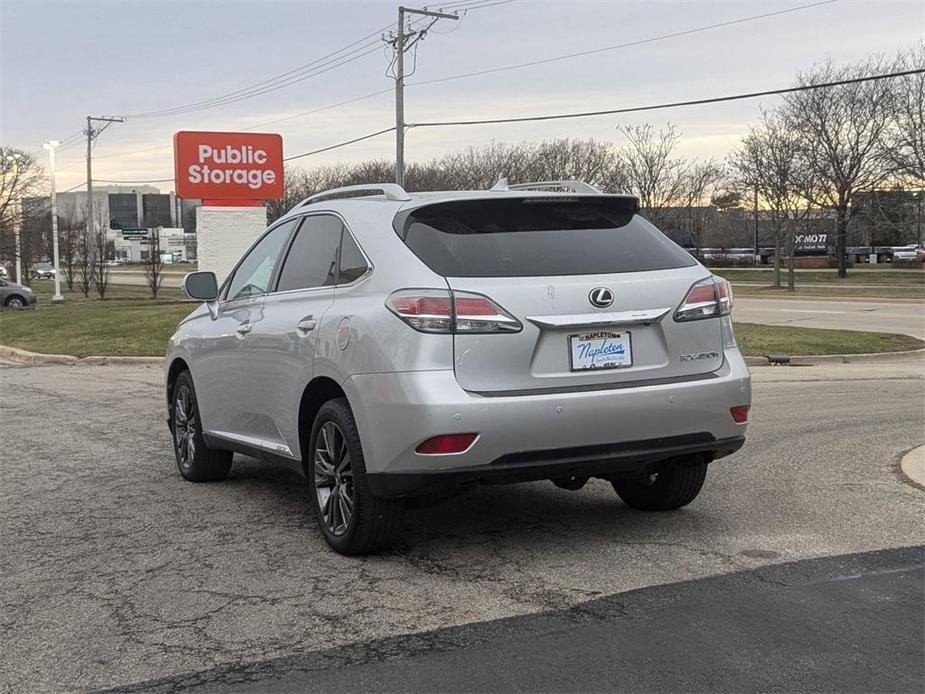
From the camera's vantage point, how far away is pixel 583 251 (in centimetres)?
495

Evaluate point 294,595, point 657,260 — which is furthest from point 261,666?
point 657,260

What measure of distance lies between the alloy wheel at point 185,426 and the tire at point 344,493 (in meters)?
2.01

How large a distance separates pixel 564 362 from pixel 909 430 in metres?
5.44

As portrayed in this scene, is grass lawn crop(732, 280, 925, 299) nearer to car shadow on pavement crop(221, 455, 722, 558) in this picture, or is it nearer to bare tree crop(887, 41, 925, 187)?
bare tree crop(887, 41, 925, 187)

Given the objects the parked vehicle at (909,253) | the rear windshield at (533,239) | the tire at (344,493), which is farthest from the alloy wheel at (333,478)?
the parked vehicle at (909,253)

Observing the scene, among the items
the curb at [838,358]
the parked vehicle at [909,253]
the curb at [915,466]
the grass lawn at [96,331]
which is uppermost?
the parked vehicle at [909,253]

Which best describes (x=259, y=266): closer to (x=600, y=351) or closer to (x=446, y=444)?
(x=446, y=444)

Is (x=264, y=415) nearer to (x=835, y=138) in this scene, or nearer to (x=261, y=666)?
(x=261, y=666)

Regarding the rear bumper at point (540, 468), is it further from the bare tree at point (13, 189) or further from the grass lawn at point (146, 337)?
the bare tree at point (13, 189)

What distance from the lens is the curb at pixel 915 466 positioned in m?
6.60

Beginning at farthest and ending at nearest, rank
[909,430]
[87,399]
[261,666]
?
1. [87,399]
2. [909,430]
3. [261,666]

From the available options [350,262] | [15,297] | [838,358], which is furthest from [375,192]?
[15,297]

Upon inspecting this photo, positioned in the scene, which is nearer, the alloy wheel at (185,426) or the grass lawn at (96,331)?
the alloy wheel at (185,426)

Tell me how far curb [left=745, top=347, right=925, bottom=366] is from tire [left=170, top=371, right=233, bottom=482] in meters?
10.7
